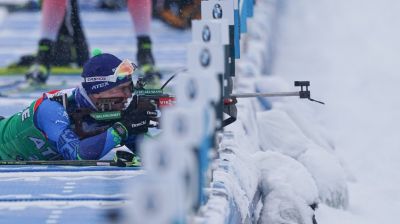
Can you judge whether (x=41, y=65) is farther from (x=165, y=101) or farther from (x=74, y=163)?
(x=165, y=101)

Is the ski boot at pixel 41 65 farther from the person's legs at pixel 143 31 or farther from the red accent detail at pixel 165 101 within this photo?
the red accent detail at pixel 165 101

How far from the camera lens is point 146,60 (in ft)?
30.2

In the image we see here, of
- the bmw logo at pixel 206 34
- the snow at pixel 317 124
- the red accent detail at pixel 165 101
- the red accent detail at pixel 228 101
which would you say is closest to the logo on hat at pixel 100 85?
the red accent detail at pixel 165 101

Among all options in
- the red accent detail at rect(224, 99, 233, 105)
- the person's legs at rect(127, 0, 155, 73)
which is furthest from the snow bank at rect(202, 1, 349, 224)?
the person's legs at rect(127, 0, 155, 73)

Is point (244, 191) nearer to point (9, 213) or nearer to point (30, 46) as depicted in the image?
point (9, 213)

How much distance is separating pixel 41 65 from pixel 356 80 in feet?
20.0

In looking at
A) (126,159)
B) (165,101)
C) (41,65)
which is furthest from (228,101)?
(41,65)

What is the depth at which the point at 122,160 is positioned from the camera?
17.3ft

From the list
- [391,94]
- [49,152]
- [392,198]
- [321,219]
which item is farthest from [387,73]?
[49,152]

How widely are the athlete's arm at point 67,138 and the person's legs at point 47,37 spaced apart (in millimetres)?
3632

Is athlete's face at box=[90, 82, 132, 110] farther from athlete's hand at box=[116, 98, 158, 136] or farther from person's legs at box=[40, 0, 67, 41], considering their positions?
person's legs at box=[40, 0, 67, 41]

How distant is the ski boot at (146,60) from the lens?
29.0 ft

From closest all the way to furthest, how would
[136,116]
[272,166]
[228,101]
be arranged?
[228,101], [136,116], [272,166]

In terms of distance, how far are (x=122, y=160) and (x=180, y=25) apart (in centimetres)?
614
